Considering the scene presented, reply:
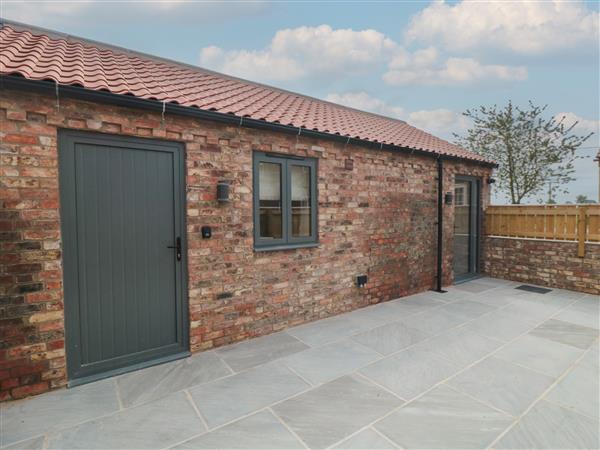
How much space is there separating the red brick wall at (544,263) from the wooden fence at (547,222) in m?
0.15

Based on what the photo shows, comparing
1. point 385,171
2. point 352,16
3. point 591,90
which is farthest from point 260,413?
point 591,90

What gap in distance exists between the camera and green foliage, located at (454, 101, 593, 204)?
11922 millimetres

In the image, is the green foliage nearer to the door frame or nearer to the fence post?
the door frame

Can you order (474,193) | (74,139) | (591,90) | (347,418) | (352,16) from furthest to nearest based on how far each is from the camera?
(591,90) → (474,193) → (352,16) → (74,139) → (347,418)

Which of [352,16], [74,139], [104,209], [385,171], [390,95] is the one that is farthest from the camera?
[390,95]

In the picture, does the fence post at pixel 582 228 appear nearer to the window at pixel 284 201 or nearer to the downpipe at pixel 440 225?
the downpipe at pixel 440 225

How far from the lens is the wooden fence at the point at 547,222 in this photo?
6105 mm

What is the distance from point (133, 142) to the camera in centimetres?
309

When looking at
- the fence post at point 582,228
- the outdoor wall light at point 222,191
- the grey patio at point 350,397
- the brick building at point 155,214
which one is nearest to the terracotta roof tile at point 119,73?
the brick building at point 155,214

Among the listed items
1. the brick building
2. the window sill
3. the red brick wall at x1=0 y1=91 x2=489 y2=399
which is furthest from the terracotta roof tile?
the window sill

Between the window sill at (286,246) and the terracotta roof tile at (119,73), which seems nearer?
the terracotta roof tile at (119,73)

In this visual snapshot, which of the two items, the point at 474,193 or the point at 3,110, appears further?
the point at 474,193

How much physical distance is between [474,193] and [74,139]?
799 cm

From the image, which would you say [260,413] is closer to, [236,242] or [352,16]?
[236,242]
